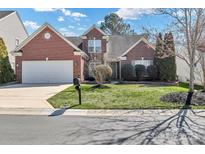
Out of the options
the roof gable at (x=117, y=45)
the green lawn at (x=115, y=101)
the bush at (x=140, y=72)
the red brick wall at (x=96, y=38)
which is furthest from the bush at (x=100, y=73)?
the red brick wall at (x=96, y=38)

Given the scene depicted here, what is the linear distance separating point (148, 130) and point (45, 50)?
1955cm

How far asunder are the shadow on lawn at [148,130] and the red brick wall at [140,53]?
59.4ft

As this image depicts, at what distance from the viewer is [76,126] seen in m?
8.58

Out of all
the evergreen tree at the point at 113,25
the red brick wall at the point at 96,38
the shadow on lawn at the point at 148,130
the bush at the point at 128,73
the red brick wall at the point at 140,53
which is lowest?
the shadow on lawn at the point at 148,130

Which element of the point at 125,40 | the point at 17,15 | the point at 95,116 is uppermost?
the point at 17,15

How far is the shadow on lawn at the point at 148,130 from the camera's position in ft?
22.7

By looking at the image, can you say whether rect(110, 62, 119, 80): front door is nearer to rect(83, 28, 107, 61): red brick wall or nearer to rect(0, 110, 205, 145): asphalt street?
rect(83, 28, 107, 61): red brick wall

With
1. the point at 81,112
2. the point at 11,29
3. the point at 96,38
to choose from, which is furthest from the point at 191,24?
the point at 11,29

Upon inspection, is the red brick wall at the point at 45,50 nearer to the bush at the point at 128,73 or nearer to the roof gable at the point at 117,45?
the bush at the point at 128,73

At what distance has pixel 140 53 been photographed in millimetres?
28719

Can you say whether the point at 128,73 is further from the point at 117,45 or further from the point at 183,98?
the point at 183,98

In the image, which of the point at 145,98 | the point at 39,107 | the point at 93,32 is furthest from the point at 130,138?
the point at 93,32
